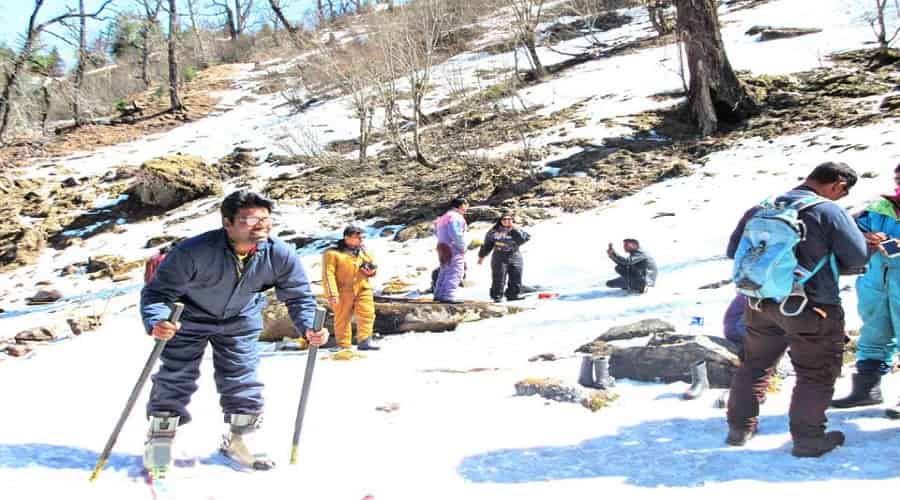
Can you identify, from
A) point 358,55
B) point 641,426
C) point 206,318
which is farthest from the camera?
point 358,55

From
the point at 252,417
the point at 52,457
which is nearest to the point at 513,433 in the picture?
the point at 252,417

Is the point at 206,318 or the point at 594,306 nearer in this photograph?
the point at 206,318

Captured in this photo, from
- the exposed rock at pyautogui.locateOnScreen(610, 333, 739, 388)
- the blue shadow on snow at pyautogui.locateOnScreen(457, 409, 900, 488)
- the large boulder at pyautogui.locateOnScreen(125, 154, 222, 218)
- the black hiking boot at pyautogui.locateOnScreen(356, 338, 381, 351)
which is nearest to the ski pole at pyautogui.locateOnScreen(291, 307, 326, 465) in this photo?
the blue shadow on snow at pyautogui.locateOnScreen(457, 409, 900, 488)

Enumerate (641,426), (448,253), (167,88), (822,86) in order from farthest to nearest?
1. (167,88)
2. (822,86)
3. (448,253)
4. (641,426)

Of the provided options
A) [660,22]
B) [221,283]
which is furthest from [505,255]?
[660,22]

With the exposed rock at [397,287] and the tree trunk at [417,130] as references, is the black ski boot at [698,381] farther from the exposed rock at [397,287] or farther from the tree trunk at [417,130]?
the tree trunk at [417,130]

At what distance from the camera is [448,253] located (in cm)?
961

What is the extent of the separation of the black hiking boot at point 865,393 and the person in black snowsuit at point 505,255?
19.7 ft

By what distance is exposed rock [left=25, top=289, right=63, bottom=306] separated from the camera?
15.7 metres

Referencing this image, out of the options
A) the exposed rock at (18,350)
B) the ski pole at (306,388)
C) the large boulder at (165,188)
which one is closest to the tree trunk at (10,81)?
the exposed rock at (18,350)

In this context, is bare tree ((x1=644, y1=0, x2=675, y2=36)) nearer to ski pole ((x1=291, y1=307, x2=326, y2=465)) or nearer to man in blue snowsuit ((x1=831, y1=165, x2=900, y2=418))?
man in blue snowsuit ((x1=831, y1=165, x2=900, y2=418))

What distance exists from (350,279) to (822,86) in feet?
46.5

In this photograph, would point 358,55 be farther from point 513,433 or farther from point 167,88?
point 167,88

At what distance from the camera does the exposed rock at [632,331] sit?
6205 millimetres
